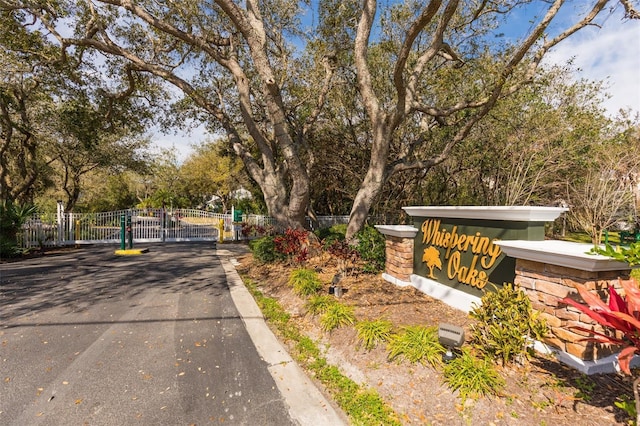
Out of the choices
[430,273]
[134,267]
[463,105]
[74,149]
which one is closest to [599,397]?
[430,273]

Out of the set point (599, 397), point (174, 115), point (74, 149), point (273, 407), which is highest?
point (174, 115)

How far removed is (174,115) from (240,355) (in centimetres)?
1245

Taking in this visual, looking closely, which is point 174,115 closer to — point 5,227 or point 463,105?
point 5,227

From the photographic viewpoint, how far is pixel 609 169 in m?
10.8

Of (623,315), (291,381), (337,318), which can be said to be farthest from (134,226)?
(623,315)

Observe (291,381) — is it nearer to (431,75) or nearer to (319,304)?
(319,304)

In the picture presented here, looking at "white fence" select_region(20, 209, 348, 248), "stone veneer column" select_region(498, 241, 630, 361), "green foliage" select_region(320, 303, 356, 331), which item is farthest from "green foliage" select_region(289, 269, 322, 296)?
"white fence" select_region(20, 209, 348, 248)

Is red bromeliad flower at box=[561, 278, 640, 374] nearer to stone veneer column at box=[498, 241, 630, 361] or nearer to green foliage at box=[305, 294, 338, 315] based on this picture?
stone veneer column at box=[498, 241, 630, 361]

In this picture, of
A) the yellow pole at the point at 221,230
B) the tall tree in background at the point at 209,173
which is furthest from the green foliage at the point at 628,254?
the tall tree in background at the point at 209,173

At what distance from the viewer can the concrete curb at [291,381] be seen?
2768 millimetres

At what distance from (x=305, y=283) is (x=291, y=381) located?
2569 mm

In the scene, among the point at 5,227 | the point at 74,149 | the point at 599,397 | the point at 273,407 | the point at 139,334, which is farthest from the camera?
the point at 74,149

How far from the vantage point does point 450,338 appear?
3061 millimetres

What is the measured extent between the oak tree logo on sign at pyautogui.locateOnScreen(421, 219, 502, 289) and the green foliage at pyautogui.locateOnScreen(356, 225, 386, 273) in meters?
1.53
